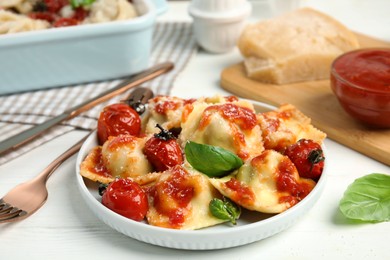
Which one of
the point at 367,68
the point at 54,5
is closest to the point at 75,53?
the point at 54,5

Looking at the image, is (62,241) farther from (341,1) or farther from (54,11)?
(341,1)

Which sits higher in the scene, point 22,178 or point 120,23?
point 120,23

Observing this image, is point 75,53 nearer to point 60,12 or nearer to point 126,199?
point 60,12

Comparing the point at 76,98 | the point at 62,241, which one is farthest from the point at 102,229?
the point at 76,98

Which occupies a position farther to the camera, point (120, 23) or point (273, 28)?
point (273, 28)

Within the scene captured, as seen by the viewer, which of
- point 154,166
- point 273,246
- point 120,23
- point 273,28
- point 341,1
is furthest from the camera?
point 341,1

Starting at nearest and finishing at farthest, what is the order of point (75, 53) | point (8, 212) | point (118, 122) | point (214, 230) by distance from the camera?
point (214, 230), point (8, 212), point (118, 122), point (75, 53)

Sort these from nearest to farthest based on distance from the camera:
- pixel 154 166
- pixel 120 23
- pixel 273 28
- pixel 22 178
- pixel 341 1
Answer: pixel 154 166 < pixel 22 178 < pixel 120 23 < pixel 273 28 < pixel 341 1
